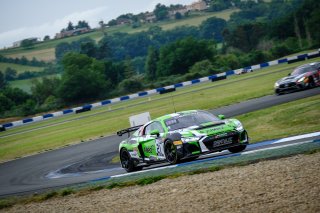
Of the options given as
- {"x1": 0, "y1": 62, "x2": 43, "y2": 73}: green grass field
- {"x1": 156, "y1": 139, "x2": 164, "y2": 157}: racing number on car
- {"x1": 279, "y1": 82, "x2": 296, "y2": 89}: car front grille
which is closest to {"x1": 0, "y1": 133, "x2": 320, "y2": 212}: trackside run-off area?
{"x1": 156, "y1": 139, "x2": 164, "y2": 157}: racing number on car

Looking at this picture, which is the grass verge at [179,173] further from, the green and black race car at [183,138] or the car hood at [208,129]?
the car hood at [208,129]

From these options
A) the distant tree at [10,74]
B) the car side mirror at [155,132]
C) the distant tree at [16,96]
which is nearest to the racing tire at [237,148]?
the car side mirror at [155,132]

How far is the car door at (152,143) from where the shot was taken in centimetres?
1517

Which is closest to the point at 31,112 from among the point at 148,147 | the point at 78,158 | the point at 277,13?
the point at 78,158

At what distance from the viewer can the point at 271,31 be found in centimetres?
12456

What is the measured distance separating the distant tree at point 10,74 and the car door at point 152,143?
141 metres

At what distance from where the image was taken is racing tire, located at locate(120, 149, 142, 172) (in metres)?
16.5

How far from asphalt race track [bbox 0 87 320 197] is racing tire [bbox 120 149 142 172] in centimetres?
22

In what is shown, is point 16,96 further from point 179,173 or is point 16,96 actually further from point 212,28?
point 212,28

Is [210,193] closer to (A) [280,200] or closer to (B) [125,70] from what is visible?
(A) [280,200]

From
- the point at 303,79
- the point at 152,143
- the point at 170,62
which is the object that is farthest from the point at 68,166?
the point at 170,62

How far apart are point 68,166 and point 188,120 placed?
7.54 metres

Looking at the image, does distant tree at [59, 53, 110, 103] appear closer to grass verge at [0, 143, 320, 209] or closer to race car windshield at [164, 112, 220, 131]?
race car windshield at [164, 112, 220, 131]

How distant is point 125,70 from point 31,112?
119 ft
